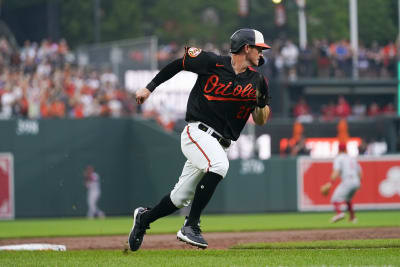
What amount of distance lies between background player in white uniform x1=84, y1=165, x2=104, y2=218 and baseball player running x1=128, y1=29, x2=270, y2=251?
14941 millimetres

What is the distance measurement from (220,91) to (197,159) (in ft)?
2.38

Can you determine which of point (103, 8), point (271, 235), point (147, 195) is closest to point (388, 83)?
point (147, 195)

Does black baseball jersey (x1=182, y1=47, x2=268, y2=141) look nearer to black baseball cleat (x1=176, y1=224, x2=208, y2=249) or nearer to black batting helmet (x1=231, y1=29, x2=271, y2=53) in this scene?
black batting helmet (x1=231, y1=29, x2=271, y2=53)

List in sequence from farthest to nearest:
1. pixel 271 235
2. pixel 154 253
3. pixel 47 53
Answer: pixel 47 53, pixel 271 235, pixel 154 253

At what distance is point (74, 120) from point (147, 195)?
9.78ft

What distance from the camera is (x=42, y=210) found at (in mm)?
24094

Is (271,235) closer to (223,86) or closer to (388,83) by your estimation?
(223,86)

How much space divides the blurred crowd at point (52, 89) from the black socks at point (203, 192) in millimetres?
15738

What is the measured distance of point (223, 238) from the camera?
561 inches

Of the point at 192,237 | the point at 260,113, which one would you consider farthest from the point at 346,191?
the point at 192,237

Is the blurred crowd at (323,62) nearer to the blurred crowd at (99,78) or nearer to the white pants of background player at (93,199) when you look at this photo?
the blurred crowd at (99,78)

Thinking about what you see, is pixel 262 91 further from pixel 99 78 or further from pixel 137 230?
pixel 99 78

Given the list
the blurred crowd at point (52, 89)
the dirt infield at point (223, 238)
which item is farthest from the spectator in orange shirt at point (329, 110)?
the dirt infield at point (223, 238)

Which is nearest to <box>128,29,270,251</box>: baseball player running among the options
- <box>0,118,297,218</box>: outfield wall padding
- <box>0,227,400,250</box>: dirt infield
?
<box>0,227,400,250</box>: dirt infield
